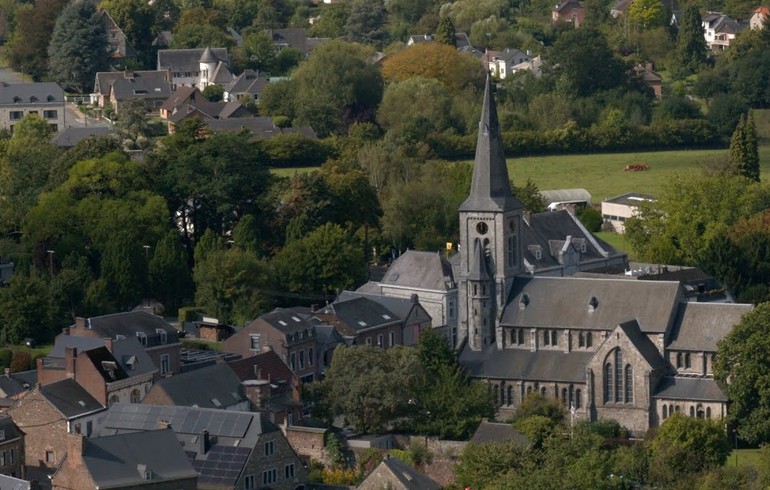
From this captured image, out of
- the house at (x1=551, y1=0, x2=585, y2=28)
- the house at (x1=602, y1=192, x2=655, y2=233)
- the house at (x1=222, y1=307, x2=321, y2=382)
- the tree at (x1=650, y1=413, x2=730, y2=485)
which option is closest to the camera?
the tree at (x1=650, y1=413, x2=730, y2=485)

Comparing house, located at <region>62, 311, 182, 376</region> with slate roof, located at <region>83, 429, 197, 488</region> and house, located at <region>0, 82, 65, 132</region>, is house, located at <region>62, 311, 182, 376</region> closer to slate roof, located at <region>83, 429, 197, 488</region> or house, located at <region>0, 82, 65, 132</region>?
slate roof, located at <region>83, 429, 197, 488</region>

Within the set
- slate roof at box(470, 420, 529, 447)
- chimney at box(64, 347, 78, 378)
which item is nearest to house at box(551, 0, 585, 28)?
slate roof at box(470, 420, 529, 447)

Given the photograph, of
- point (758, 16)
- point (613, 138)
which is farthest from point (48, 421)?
point (758, 16)

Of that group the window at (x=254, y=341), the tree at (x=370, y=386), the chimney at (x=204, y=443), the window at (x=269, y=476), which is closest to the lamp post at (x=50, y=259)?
the window at (x=254, y=341)

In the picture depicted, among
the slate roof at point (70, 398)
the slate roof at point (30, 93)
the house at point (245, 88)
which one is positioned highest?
the slate roof at point (30, 93)

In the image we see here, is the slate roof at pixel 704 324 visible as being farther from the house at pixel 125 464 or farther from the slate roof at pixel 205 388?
the house at pixel 125 464

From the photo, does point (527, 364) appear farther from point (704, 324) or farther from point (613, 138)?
point (613, 138)

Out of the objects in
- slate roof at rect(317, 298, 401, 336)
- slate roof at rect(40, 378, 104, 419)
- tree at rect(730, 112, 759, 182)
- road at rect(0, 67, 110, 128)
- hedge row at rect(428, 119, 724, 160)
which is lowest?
slate roof at rect(40, 378, 104, 419)
